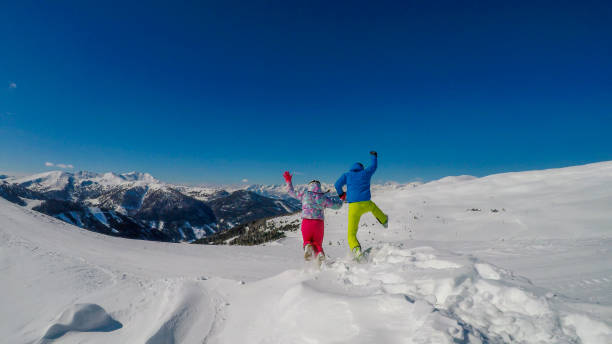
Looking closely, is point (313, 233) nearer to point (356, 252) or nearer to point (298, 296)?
point (356, 252)

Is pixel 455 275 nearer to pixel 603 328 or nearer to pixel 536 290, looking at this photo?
pixel 536 290

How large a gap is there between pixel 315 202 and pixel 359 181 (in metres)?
1.31

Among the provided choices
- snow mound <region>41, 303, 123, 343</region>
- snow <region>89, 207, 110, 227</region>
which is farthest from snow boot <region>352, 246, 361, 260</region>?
snow <region>89, 207, 110, 227</region>

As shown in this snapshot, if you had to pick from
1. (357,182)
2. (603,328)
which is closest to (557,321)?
(603,328)

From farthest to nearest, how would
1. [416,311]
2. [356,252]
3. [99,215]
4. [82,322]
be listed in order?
[99,215], [356,252], [82,322], [416,311]

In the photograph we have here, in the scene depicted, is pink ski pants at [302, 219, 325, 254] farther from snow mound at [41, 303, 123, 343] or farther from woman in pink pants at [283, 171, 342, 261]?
snow mound at [41, 303, 123, 343]

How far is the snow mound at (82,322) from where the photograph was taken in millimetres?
3291

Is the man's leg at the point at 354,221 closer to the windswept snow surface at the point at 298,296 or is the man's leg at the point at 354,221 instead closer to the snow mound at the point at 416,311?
the windswept snow surface at the point at 298,296

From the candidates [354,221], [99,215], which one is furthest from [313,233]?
[99,215]

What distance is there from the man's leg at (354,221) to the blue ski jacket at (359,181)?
0.52 feet

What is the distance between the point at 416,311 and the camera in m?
2.64

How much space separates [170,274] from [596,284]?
320 inches

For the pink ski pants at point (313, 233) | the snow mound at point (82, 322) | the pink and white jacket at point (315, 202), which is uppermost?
the pink and white jacket at point (315, 202)

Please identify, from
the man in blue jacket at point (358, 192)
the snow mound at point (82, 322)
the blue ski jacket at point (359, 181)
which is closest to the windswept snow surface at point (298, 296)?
the snow mound at point (82, 322)
